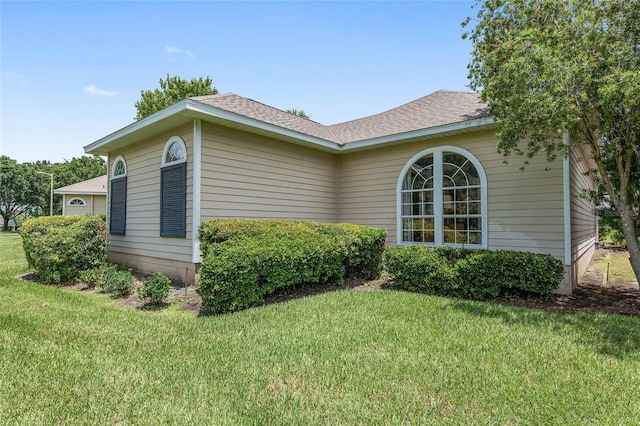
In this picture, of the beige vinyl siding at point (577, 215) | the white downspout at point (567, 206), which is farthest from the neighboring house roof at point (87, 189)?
the beige vinyl siding at point (577, 215)

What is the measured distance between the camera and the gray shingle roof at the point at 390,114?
732 cm

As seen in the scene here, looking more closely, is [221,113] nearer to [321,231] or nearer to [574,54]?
[321,231]

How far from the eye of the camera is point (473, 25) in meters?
5.85

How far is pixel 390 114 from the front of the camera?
10641 mm

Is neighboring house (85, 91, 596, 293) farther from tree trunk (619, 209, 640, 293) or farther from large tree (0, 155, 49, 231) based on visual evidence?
large tree (0, 155, 49, 231)

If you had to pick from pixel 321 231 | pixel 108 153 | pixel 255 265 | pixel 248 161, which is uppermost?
pixel 108 153

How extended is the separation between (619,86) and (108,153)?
11816mm

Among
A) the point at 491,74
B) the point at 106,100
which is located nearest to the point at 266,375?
the point at 491,74

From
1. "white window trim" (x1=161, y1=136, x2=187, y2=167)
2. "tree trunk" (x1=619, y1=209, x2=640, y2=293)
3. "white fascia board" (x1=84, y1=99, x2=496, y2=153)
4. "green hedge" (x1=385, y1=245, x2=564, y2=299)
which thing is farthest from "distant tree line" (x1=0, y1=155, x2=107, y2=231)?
"tree trunk" (x1=619, y1=209, x2=640, y2=293)

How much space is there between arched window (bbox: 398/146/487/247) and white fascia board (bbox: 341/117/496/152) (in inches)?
20.5

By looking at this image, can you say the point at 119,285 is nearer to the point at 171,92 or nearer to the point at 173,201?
the point at 173,201

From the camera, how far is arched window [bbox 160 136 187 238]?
22.2 ft

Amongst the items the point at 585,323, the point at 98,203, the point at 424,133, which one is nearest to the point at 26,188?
the point at 98,203

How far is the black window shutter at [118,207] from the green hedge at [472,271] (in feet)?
24.4
